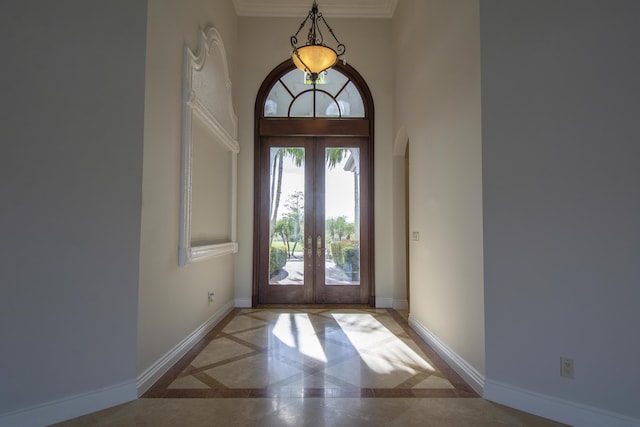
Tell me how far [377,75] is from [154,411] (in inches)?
202

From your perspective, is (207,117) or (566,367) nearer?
(566,367)

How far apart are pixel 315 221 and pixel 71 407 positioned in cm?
370

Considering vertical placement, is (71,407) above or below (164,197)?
below

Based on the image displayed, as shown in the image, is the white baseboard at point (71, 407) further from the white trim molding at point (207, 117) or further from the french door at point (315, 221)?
the french door at point (315, 221)

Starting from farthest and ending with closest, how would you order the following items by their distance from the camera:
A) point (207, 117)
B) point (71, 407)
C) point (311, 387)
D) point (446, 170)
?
point (207, 117) < point (446, 170) < point (311, 387) < point (71, 407)

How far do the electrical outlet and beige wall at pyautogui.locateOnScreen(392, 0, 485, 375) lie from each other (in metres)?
0.47

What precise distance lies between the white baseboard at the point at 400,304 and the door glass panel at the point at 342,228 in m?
0.65

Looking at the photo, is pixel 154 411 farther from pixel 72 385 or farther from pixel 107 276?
→ pixel 107 276

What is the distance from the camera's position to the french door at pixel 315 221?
17.2ft

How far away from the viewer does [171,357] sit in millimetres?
2900

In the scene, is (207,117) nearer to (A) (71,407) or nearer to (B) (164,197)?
(B) (164,197)

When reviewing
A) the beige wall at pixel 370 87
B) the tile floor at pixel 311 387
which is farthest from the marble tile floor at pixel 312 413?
the beige wall at pixel 370 87

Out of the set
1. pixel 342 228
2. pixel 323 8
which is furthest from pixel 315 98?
pixel 342 228

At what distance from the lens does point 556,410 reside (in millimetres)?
2129
